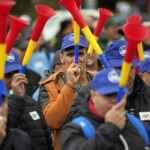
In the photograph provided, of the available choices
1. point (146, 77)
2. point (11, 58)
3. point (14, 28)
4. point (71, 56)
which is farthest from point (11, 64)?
point (146, 77)

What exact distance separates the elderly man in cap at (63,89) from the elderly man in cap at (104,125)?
0.67m

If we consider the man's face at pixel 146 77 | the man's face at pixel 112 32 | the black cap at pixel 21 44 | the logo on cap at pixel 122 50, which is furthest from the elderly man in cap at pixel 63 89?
the man's face at pixel 112 32

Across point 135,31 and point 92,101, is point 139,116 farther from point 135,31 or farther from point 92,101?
point 135,31

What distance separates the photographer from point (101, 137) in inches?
115

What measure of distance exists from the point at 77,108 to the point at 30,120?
466mm

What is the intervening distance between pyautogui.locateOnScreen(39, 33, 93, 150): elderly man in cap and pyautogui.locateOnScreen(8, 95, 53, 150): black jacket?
195mm

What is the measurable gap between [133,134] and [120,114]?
1.02 ft

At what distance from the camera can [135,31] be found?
2904 millimetres

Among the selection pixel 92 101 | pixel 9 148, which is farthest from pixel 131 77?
pixel 9 148

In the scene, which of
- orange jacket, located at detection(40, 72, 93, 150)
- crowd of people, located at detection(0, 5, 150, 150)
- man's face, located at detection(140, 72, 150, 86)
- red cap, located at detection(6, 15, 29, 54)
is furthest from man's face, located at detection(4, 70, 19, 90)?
man's face, located at detection(140, 72, 150, 86)

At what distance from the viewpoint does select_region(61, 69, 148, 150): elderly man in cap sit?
2934mm

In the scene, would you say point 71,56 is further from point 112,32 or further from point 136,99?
point 112,32

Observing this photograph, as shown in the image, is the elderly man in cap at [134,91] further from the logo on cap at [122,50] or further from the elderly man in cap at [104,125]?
the elderly man in cap at [104,125]

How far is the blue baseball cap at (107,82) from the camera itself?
3035 mm
